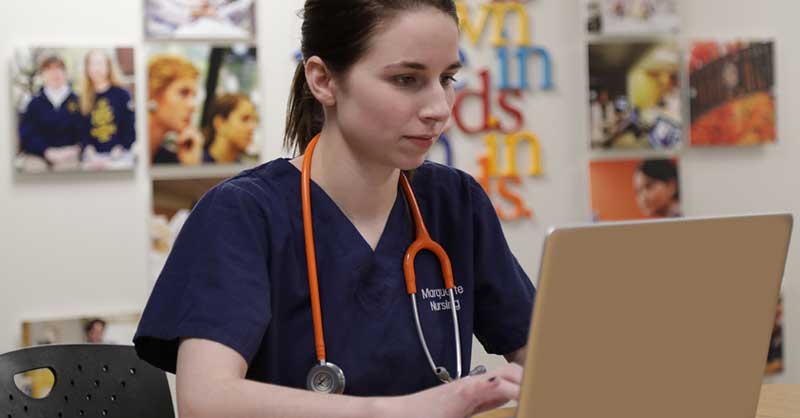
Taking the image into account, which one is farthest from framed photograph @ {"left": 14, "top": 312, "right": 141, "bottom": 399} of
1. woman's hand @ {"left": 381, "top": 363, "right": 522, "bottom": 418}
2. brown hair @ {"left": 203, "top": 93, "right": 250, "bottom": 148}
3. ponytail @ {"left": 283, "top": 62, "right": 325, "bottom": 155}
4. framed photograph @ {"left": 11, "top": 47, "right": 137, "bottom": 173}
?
woman's hand @ {"left": 381, "top": 363, "right": 522, "bottom": 418}

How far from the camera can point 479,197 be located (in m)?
1.41

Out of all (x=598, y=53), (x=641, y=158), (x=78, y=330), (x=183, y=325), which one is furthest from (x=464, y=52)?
(x=183, y=325)

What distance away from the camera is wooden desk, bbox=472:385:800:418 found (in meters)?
1.28

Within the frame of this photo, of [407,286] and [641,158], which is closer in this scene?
[407,286]

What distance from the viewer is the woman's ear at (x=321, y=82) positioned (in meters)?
1.24

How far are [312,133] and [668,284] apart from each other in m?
0.70

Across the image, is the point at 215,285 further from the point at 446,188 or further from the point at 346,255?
the point at 446,188

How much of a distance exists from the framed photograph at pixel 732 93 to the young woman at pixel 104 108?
5.20 ft

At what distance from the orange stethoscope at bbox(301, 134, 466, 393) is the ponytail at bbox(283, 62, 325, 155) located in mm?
49

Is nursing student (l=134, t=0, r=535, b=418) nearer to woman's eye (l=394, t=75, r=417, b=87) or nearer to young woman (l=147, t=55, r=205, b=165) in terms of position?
woman's eye (l=394, t=75, r=417, b=87)

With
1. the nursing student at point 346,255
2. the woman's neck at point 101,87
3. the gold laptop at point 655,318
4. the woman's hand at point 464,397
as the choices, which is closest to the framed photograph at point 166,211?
the woman's neck at point 101,87

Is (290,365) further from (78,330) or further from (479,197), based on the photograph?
(78,330)

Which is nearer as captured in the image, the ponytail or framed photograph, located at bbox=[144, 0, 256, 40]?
the ponytail

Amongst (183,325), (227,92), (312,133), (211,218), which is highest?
(227,92)
